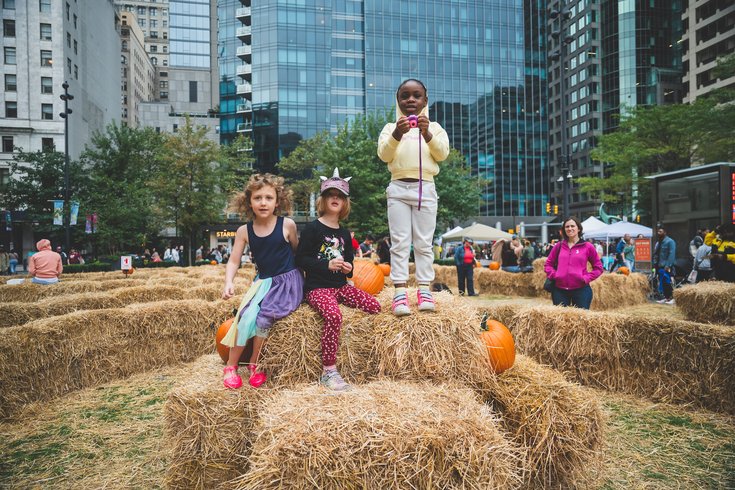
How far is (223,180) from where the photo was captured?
101ft

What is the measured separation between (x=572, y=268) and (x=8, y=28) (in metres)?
64.5

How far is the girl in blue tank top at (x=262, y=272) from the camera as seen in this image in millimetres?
3537

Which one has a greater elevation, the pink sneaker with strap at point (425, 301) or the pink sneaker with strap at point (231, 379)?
the pink sneaker with strap at point (425, 301)

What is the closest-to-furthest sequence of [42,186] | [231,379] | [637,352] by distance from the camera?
[231,379]
[637,352]
[42,186]

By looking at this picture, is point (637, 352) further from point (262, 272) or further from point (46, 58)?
point (46, 58)

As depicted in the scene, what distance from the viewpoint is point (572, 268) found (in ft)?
21.6

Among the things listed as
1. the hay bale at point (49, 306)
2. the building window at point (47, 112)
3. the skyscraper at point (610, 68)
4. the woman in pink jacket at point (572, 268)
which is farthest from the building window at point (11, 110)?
the skyscraper at point (610, 68)

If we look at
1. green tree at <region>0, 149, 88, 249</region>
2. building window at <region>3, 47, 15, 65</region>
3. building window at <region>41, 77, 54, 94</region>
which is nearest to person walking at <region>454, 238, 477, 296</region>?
green tree at <region>0, 149, 88, 249</region>

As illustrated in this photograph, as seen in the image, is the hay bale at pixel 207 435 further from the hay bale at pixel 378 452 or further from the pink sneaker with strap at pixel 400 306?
the pink sneaker with strap at pixel 400 306

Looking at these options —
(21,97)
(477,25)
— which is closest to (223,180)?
(21,97)

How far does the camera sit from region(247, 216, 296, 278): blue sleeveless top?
3.89m

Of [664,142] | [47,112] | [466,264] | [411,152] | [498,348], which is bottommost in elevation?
[498,348]

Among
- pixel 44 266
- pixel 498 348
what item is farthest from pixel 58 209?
pixel 498 348

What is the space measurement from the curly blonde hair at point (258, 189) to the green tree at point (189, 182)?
26885 millimetres
